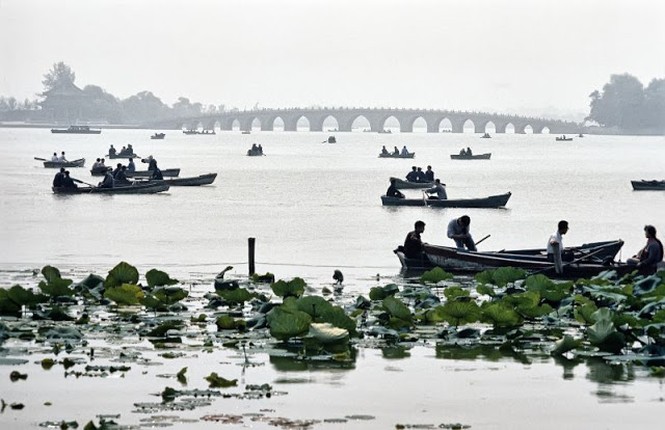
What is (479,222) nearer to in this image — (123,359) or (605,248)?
(605,248)

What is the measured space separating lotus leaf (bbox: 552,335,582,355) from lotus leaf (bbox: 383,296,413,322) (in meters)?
2.04

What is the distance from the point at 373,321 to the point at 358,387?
133 inches

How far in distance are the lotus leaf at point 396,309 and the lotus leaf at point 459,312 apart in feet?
1.40

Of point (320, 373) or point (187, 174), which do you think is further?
point (187, 174)

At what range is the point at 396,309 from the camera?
A: 663 inches

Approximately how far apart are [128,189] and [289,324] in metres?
41.0

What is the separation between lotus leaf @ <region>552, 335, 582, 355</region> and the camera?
50.6 ft

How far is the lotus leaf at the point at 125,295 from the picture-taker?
18656 mm

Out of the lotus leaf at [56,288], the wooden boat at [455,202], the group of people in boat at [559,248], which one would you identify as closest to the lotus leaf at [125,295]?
the lotus leaf at [56,288]

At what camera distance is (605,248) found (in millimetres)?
25484

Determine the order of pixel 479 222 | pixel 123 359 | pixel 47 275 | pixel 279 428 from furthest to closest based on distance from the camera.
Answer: pixel 479 222, pixel 47 275, pixel 123 359, pixel 279 428

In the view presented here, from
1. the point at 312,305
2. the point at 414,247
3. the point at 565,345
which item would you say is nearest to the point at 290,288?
the point at 312,305

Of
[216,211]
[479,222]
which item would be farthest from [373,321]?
[216,211]

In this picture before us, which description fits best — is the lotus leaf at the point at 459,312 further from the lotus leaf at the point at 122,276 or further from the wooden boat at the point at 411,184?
the wooden boat at the point at 411,184
